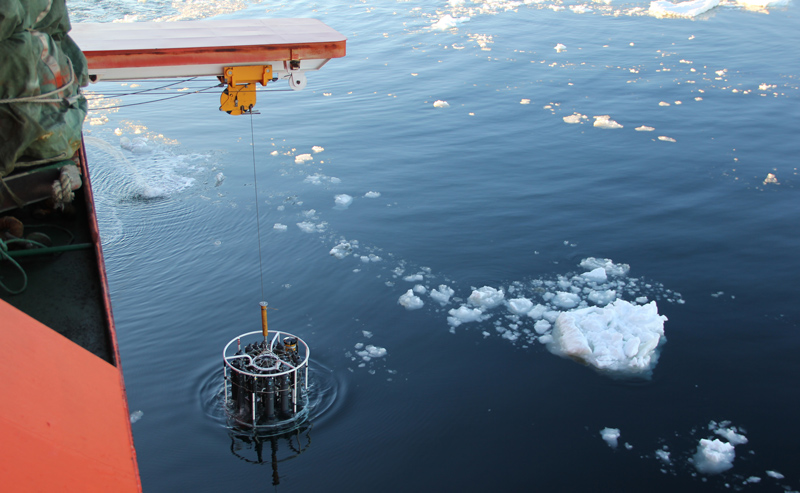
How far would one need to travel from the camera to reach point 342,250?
358 inches

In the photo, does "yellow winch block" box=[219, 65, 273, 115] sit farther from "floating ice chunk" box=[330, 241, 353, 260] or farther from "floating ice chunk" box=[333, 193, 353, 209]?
"floating ice chunk" box=[333, 193, 353, 209]

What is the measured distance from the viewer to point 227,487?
5.70m

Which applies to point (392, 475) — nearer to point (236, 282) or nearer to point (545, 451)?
point (545, 451)

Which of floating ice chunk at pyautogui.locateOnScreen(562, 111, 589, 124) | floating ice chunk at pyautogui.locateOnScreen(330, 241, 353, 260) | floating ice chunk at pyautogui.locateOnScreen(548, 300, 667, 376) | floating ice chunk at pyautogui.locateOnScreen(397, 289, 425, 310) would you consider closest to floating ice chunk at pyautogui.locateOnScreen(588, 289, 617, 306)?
floating ice chunk at pyautogui.locateOnScreen(548, 300, 667, 376)

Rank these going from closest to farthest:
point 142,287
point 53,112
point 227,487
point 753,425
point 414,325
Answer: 1. point 53,112
2. point 227,487
3. point 753,425
4. point 414,325
5. point 142,287

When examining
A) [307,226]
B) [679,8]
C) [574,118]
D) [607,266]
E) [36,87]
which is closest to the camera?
[36,87]

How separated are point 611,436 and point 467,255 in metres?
3.59

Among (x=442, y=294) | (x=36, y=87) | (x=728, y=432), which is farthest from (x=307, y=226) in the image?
(x=36, y=87)

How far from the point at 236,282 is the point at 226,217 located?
6.24ft

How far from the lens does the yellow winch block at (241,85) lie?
21.2 feet

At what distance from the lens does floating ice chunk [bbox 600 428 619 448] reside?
5914mm

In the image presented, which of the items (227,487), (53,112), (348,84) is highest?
(53,112)

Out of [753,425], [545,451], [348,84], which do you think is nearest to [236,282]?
[545,451]

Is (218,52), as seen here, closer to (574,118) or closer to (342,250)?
A: (342,250)
